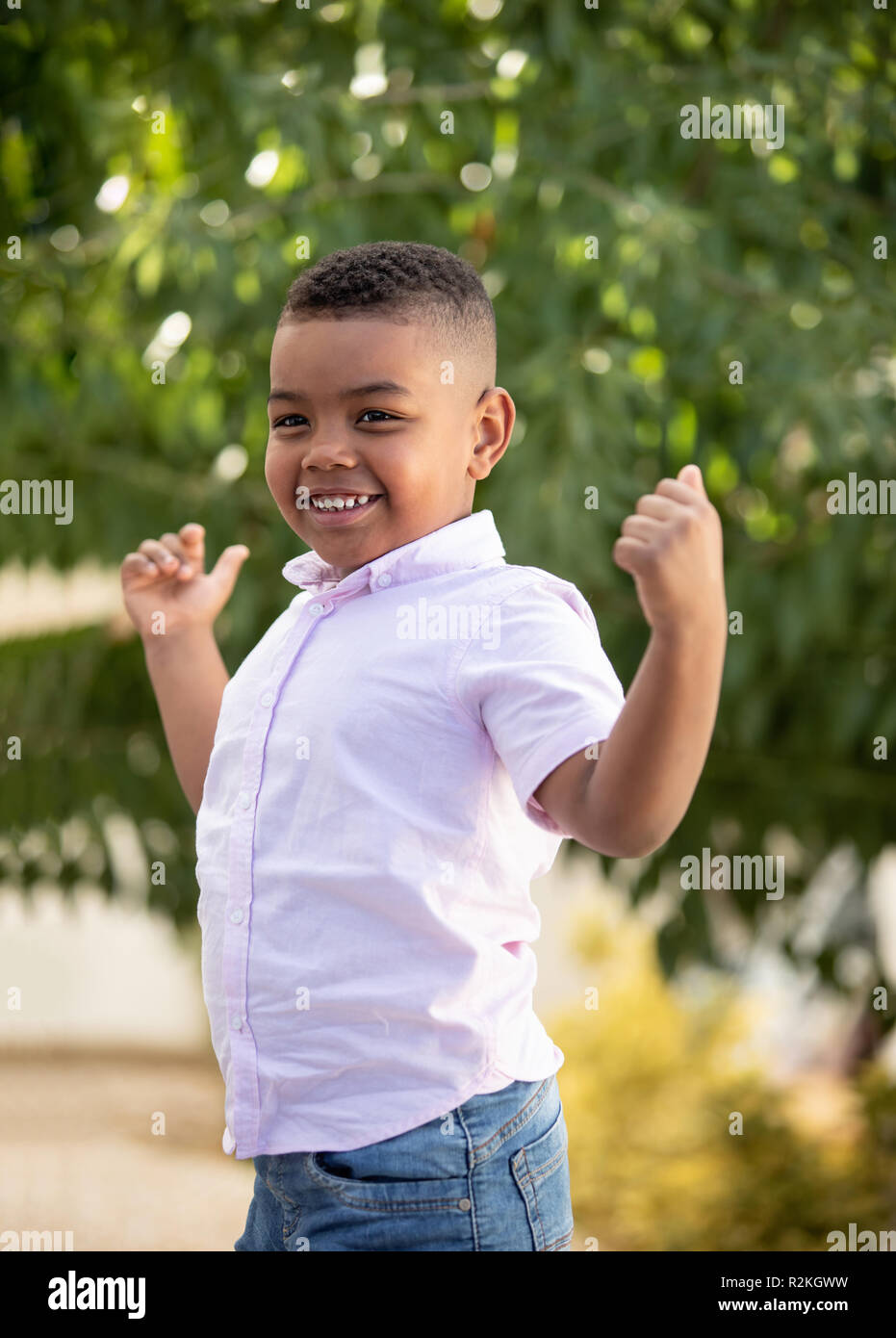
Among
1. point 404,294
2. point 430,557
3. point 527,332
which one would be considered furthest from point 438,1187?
point 527,332

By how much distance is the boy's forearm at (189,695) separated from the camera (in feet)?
4.86

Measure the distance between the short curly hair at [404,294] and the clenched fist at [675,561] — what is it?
0.32 m

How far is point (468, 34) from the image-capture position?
3.23 metres

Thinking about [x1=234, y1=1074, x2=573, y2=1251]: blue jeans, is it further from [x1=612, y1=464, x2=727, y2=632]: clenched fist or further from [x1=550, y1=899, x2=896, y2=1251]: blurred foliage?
[x1=550, y1=899, x2=896, y2=1251]: blurred foliage

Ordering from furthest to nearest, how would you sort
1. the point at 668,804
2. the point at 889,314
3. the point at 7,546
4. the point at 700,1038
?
the point at 700,1038 < the point at 7,546 < the point at 889,314 < the point at 668,804

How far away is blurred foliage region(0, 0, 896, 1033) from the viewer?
2.90 m

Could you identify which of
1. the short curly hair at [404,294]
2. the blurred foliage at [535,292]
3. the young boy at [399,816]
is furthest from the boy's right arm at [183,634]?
the blurred foliage at [535,292]

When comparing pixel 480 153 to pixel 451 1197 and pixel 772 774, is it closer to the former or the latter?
pixel 772 774

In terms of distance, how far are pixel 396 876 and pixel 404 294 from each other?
496mm

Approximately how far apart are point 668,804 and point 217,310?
7.33ft

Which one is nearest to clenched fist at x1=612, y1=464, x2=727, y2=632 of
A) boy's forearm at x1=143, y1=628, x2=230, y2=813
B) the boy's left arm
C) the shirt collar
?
the boy's left arm

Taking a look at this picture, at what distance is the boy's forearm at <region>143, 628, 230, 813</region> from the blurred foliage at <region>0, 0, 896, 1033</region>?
1.37 metres

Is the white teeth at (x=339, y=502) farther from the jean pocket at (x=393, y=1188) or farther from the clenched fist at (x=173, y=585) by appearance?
the jean pocket at (x=393, y=1188)
